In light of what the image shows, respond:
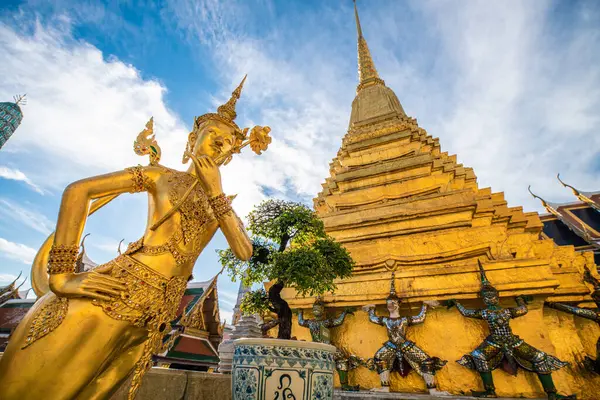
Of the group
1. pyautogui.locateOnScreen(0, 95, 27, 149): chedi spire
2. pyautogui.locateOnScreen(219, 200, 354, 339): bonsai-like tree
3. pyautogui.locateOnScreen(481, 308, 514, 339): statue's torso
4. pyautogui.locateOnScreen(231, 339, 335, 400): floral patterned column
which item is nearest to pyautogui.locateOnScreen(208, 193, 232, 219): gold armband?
pyautogui.locateOnScreen(231, 339, 335, 400): floral patterned column

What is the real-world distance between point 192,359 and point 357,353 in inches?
202

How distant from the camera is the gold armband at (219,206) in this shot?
1859 millimetres

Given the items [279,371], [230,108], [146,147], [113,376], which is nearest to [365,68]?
[230,108]

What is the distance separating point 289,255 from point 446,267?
3951mm

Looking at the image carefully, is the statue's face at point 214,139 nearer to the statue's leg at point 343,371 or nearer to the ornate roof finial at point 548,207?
the statue's leg at point 343,371

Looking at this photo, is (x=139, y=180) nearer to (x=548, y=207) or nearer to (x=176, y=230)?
(x=176, y=230)

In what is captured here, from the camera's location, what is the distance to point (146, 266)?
1.60m

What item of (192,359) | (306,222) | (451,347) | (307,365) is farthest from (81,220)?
(192,359)

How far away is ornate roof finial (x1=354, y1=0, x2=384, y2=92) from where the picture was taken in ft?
56.7

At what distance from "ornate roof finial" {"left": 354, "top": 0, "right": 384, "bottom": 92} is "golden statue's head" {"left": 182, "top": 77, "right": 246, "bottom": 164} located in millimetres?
16496

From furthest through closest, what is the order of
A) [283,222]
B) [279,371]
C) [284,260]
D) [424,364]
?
1. [424,364]
2. [283,222]
3. [284,260]
4. [279,371]

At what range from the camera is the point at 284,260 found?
12.1 feet

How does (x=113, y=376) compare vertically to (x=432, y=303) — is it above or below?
below

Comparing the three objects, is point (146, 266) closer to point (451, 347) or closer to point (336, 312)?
point (336, 312)
